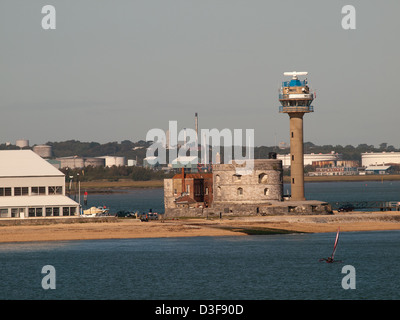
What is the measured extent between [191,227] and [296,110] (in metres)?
24.5

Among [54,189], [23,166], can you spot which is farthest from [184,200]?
[23,166]

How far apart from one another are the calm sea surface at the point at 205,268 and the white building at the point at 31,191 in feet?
34.6

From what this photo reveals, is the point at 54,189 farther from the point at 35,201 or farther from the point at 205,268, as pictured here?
the point at 205,268

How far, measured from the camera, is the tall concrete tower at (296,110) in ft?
347

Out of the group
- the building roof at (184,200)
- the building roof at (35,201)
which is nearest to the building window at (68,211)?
the building roof at (35,201)

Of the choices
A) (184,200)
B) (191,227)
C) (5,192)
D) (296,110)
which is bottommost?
(191,227)

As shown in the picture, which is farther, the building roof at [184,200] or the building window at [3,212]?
the building roof at [184,200]

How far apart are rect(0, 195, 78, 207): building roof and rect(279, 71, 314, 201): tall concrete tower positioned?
31117mm

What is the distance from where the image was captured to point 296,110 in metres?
106

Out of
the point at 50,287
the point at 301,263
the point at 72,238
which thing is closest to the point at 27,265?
the point at 50,287

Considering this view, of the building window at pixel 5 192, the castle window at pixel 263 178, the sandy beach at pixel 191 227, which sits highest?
the castle window at pixel 263 178

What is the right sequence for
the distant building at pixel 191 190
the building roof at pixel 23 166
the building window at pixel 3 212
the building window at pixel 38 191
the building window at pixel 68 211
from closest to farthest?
the building window at pixel 3 212
the building window at pixel 68 211
the building window at pixel 38 191
the building roof at pixel 23 166
the distant building at pixel 191 190

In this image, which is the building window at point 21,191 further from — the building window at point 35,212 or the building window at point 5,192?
the building window at point 35,212
